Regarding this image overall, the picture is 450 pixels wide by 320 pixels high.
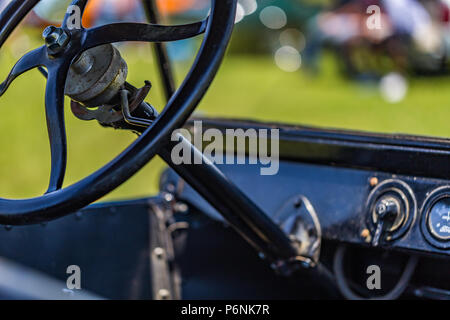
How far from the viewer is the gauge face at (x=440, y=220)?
1789 mm

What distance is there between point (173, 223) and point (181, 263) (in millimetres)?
129

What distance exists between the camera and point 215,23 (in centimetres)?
146

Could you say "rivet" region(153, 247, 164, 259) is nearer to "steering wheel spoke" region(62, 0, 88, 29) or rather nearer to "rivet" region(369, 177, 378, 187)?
"rivet" region(369, 177, 378, 187)

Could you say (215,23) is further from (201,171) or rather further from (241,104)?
(241,104)

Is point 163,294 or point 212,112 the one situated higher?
point 212,112

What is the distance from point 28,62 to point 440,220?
100 centimetres

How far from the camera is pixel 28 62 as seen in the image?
1.66m

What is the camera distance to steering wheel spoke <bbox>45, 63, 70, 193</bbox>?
1.58m

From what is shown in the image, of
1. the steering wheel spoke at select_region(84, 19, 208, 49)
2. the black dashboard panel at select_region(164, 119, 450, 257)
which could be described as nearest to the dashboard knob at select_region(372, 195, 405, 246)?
the black dashboard panel at select_region(164, 119, 450, 257)

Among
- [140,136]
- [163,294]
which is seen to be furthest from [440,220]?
[163,294]

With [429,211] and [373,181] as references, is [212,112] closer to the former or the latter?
[373,181]

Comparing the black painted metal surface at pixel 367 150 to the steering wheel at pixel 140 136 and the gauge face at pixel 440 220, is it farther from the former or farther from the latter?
the steering wheel at pixel 140 136

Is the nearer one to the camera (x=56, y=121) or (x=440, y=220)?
(x=56, y=121)

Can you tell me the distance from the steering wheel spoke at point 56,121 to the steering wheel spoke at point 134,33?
3.2 inches
